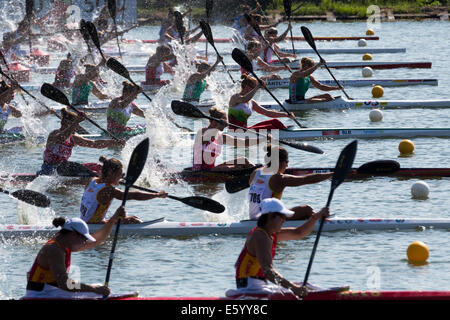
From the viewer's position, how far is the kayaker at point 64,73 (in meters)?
19.7

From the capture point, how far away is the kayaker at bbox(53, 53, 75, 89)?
1970 cm

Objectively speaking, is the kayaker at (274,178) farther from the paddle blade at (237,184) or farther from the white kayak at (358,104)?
the white kayak at (358,104)

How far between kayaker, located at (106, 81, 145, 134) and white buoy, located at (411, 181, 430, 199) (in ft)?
16.3

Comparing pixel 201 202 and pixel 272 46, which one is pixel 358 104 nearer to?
pixel 272 46

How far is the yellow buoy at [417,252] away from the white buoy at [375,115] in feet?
28.0

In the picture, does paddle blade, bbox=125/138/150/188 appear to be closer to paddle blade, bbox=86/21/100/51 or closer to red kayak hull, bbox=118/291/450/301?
red kayak hull, bbox=118/291/450/301


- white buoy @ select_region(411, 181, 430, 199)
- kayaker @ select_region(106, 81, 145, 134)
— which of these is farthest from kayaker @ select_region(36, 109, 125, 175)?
white buoy @ select_region(411, 181, 430, 199)

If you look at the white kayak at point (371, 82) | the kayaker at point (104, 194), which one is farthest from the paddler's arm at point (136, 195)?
the white kayak at point (371, 82)

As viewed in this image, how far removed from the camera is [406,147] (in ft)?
47.2
